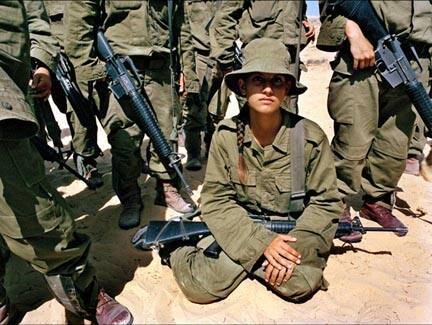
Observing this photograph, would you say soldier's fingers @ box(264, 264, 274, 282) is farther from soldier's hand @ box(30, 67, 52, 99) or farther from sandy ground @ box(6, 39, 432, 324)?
soldier's hand @ box(30, 67, 52, 99)

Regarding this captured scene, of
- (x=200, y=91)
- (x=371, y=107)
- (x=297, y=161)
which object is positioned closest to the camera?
(x=297, y=161)

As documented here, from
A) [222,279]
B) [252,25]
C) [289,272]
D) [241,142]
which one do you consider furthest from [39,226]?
[252,25]

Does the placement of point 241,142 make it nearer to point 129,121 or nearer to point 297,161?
point 297,161

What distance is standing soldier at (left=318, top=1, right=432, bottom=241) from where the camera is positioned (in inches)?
102

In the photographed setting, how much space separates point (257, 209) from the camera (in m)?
2.55

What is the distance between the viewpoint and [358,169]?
2891 mm

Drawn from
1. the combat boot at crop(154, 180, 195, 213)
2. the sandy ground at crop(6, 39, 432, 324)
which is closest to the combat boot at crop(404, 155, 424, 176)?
the sandy ground at crop(6, 39, 432, 324)

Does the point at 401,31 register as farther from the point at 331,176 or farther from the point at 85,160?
the point at 85,160

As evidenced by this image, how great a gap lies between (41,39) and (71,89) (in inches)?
59.1

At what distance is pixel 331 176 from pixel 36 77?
1.83m

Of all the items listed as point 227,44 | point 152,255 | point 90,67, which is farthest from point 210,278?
point 227,44

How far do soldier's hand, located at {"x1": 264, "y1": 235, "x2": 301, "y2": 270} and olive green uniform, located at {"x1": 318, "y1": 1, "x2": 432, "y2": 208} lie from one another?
3.18ft

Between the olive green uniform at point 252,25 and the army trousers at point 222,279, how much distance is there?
195 cm

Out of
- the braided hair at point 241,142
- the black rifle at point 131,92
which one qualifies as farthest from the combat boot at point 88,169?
the braided hair at point 241,142
